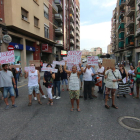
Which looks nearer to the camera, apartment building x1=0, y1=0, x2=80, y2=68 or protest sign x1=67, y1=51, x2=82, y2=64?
protest sign x1=67, y1=51, x2=82, y2=64

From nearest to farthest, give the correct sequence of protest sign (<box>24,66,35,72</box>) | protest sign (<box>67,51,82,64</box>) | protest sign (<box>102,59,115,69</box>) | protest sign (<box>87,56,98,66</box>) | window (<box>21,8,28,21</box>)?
protest sign (<box>102,59,115,69</box>) < protest sign (<box>24,66,35,72</box>) < protest sign (<box>67,51,82,64</box>) < protest sign (<box>87,56,98,66</box>) < window (<box>21,8,28,21</box>)

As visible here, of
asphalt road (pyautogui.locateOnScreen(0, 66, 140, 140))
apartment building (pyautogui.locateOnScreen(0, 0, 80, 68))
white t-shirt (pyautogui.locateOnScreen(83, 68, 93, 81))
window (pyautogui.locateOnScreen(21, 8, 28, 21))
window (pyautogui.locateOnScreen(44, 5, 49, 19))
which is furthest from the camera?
window (pyautogui.locateOnScreen(44, 5, 49, 19))

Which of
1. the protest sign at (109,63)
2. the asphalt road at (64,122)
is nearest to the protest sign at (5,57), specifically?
the asphalt road at (64,122)

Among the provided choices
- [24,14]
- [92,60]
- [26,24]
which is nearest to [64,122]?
[92,60]

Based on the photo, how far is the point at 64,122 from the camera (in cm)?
362

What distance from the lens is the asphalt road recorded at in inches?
117

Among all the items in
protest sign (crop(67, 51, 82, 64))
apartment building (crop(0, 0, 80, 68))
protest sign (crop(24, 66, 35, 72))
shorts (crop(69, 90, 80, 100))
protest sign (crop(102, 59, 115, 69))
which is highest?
apartment building (crop(0, 0, 80, 68))

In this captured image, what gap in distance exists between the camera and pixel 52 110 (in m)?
4.53

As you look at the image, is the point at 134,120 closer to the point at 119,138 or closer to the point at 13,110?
the point at 119,138

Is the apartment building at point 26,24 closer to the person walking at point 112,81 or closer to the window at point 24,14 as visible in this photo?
the window at point 24,14

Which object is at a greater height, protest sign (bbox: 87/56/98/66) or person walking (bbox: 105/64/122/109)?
protest sign (bbox: 87/56/98/66)

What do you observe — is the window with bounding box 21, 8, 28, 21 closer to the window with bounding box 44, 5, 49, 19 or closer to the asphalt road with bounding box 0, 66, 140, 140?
the window with bounding box 44, 5, 49, 19

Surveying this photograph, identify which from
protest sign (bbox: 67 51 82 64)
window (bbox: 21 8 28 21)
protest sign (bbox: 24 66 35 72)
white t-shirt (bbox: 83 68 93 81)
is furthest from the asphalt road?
window (bbox: 21 8 28 21)

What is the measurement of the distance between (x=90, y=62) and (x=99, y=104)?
1.86 meters
